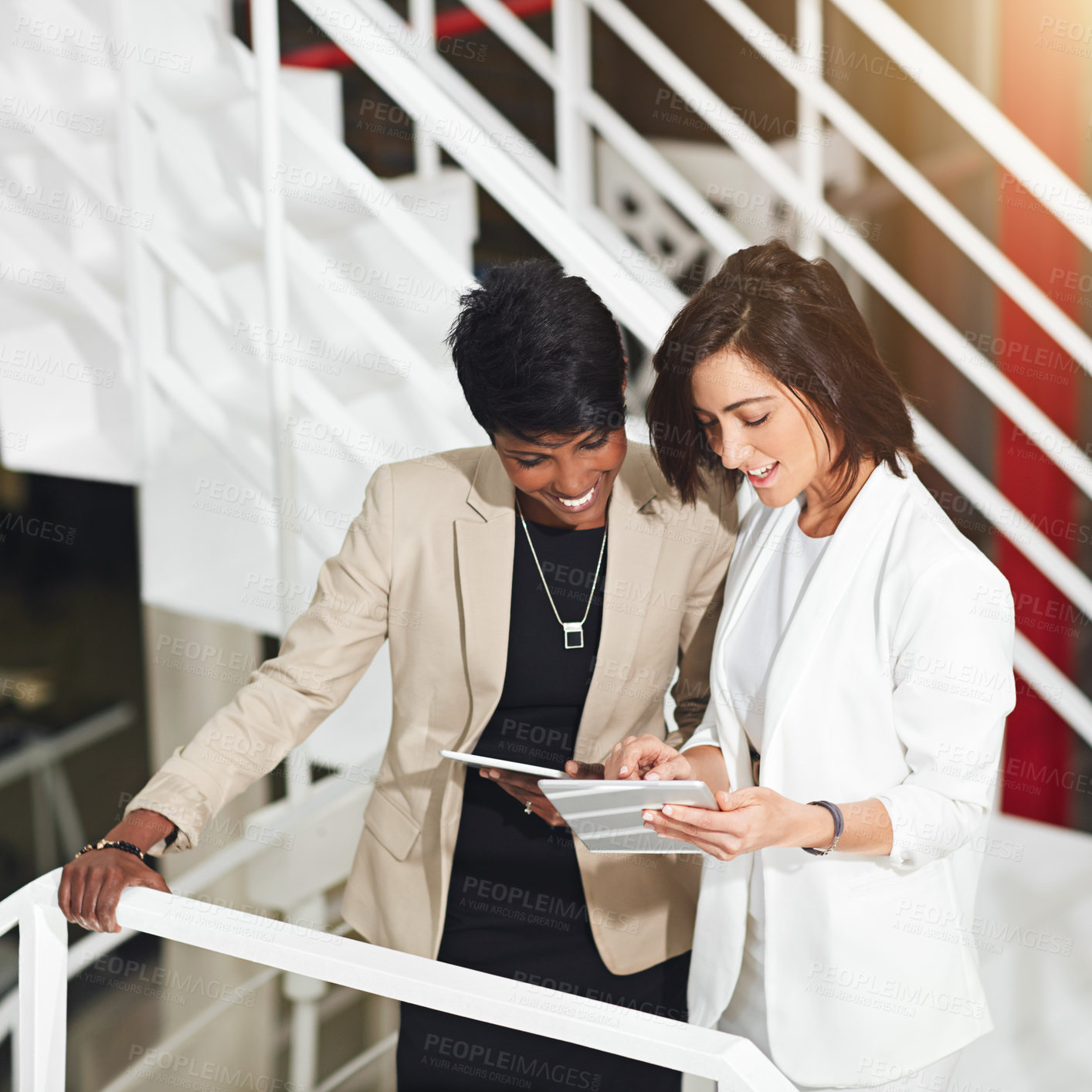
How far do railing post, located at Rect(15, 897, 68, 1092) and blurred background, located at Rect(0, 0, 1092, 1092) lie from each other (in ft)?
3.36

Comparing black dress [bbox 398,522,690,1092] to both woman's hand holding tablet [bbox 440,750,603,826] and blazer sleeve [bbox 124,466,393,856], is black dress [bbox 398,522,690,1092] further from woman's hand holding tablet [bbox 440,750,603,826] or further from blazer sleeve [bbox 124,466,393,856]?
blazer sleeve [bbox 124,466,393,856]

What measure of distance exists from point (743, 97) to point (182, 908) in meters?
4.09

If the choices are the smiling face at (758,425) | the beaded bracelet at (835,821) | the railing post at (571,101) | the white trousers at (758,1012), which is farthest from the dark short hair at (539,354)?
the railing post at (571,101)

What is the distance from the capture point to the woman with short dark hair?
1492 mm

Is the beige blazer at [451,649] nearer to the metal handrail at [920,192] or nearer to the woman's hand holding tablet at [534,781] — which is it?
the woman's hand holding tablet at [534,781]

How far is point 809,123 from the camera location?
2.50 metres

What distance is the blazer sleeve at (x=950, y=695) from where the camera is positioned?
1.23 meters

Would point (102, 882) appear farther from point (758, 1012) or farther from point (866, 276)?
point (866, 276)

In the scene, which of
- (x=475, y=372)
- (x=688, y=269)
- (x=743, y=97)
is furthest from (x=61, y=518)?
(x=475, y=372)

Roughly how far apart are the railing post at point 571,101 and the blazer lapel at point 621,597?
1.54 meters

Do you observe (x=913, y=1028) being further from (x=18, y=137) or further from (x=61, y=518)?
(x=61, y=518)

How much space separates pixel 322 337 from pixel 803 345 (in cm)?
151

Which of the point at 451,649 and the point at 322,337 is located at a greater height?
the point at 322,337

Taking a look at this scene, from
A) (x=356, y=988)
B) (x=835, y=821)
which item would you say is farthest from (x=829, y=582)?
(x=356, y=988)
